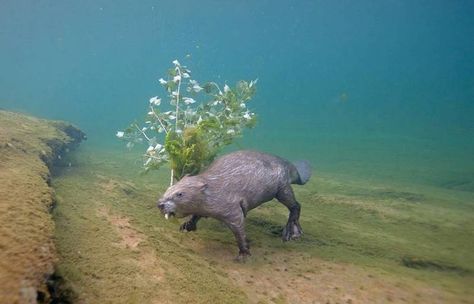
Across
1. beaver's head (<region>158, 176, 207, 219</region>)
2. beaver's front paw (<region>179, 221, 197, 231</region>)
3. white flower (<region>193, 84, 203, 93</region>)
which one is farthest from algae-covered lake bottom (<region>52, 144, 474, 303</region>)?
white flower (<region>193, 84, 203, 93</region>)

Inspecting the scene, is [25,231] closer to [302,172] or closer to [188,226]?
[188,226]

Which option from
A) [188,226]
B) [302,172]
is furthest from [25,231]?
[302,172]

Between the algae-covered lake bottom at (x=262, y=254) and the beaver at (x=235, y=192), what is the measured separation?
336 mm

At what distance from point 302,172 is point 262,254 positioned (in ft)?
6.36

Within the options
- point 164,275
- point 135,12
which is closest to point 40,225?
point 164,275

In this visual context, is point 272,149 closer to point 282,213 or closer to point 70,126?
point 70,126

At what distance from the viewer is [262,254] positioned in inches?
174

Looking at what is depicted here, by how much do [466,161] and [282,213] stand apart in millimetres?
13442

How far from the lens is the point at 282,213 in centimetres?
625

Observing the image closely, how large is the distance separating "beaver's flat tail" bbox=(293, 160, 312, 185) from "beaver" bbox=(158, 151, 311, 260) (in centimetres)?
26

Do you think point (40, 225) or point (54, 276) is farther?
point (40, 225)

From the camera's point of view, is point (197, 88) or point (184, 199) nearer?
point (184, 199)

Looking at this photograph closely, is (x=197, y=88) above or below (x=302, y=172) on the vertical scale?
Answer: above

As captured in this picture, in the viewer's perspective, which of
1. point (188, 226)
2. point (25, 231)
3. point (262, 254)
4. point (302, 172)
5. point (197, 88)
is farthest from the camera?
point (302, 172)
